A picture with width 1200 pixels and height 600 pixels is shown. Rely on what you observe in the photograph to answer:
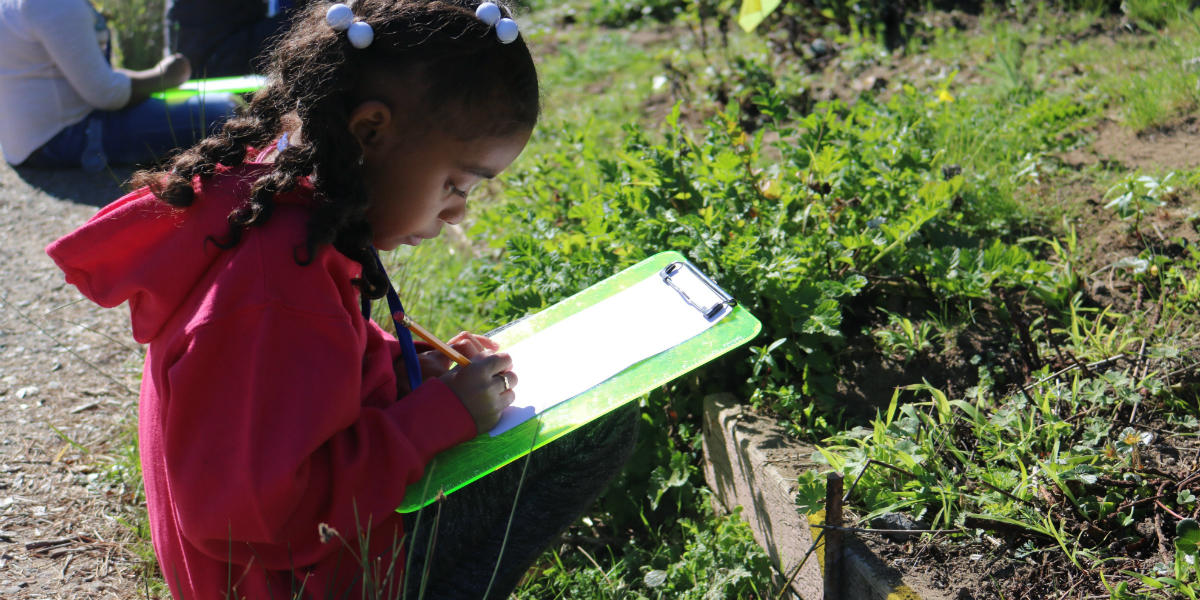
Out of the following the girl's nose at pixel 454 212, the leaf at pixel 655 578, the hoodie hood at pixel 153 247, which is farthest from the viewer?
the leaf at pixel 655 578

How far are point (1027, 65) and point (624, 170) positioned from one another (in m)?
1.64

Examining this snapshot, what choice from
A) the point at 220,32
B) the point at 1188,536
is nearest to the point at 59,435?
the point at 1188,536

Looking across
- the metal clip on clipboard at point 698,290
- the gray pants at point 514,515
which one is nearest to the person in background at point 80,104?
the metal clip on clipboard at point 698,290

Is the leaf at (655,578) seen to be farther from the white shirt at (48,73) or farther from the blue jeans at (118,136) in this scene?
the white shirt at (48,73)

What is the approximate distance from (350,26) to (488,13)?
0.23 m

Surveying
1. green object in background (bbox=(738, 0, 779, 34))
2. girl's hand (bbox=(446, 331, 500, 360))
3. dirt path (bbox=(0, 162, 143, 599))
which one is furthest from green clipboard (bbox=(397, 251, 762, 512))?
green object in background (bbox=(738, 0, 779, 34))

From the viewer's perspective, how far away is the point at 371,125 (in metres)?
1.68

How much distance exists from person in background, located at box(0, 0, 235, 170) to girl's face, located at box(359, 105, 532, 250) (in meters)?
3.07

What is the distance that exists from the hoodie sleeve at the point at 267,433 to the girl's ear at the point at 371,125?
0.32 meters

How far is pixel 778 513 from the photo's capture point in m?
2.22

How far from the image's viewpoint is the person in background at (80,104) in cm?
445

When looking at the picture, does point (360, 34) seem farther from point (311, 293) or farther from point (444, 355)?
point (444, 355)

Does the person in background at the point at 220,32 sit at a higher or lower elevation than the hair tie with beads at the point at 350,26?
lower

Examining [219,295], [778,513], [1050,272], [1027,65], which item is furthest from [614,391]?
[1027,65]
